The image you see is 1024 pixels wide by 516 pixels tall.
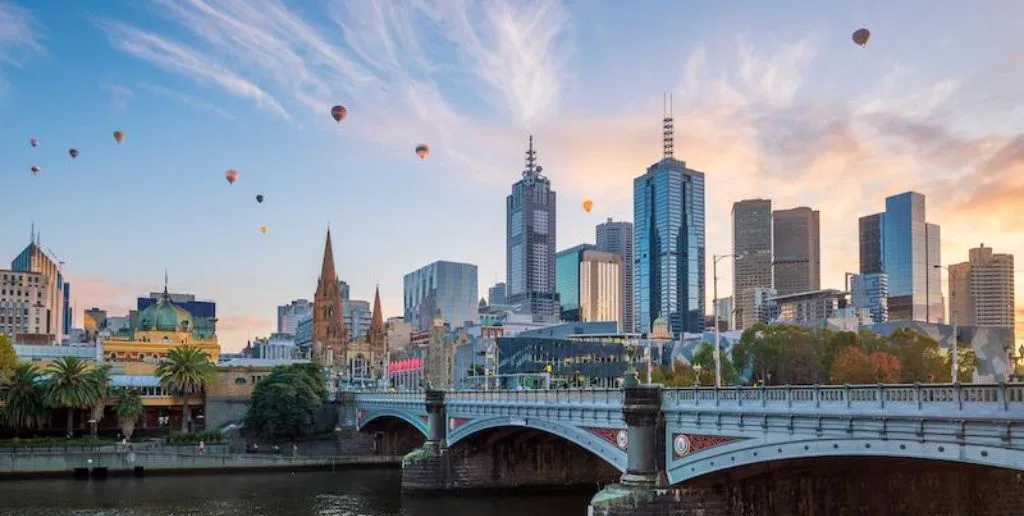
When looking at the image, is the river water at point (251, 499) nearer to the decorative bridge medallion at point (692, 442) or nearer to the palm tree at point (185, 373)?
the decorative bridge medallion at point (692, 442)

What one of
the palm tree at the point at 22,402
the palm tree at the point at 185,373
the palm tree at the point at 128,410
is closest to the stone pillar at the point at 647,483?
the palm tree at the point at 128,410

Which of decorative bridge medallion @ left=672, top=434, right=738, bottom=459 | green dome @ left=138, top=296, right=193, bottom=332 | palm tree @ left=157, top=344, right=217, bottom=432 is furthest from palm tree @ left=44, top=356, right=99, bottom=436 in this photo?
decorative bridge medallion @ left=672, top=434, right=738, bottom=459

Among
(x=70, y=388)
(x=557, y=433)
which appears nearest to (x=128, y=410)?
(x=70, y=388)

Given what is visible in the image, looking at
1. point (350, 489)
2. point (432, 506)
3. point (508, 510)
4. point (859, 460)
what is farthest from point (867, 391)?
point (350, 489)

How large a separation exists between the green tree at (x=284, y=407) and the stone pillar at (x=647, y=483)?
241 feet

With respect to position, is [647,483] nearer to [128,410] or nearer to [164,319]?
[128,410]

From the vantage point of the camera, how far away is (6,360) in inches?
4633

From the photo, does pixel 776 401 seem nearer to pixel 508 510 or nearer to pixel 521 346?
pixel 508 510

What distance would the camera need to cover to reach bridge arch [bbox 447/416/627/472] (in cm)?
5931

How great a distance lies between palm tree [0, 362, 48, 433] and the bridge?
191 feet

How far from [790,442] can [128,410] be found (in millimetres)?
94462

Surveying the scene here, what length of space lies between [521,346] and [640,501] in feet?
476

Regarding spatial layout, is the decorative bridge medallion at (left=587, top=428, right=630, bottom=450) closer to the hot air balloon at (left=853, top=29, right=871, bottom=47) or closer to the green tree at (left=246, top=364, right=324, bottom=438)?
the hot air balloon at (left=853, top=29, right=871, bottom=47)

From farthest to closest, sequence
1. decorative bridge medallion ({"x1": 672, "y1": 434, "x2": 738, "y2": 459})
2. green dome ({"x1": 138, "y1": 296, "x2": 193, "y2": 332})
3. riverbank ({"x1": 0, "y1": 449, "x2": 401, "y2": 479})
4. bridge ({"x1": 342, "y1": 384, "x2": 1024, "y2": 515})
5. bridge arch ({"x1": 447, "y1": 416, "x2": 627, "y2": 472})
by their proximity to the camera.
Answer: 1. green dome ({"x1": 138, "y1": 296, "x2": 193, "y2": 332})
2. riverbank ({"x1": 0, "y1": 449, "x2": 401, "y2": 479})
3. bridge arch ({"x1": 447, "y1": 416, "x2": 627, "y2": 472})
4. decorative bridge medallion ({"x1": 672, "y1": 434, "x2": 738, "y2": 459})
5. bridge ({"x1": 342, "y1": 384, "x2": 1024, "y2": 515})
